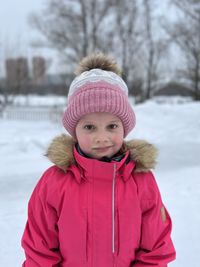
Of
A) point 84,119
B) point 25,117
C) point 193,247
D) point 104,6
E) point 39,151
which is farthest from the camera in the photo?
point 104,6

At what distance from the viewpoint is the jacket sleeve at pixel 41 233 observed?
4.87 feet

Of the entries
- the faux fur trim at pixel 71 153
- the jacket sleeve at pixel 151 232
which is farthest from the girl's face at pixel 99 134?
the jacket sleeve at pixel 151 232

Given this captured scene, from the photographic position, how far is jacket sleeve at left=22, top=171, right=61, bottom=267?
1.48 metres

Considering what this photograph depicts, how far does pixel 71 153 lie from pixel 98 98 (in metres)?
0.30

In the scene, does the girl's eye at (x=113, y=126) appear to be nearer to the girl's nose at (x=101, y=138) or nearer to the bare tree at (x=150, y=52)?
the girl's nose at (x=101, y=138)

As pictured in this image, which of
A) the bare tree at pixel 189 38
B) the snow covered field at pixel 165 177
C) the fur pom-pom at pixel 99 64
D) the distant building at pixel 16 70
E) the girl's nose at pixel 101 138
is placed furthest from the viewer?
the distant building at pixel 16 70

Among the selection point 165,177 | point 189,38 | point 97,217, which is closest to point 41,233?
point 97,217

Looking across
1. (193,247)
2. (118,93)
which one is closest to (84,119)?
(118,93)

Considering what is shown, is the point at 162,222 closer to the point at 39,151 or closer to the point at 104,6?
the point at 39,151

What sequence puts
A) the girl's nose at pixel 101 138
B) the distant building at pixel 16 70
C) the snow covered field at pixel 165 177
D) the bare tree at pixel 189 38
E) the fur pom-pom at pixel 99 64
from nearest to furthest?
the girl's nose at pixel 101 138, the fur pom-pom at pixel 99 64, the snow covered field at pixel 165 177, the bare tree at pixel 189 38, the distant building at pixel 16 70

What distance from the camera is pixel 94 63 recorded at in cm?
165

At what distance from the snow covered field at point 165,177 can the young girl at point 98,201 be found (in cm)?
108

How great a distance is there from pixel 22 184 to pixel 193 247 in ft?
7.78

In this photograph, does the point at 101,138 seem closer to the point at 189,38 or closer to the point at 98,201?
the point at 98,201
